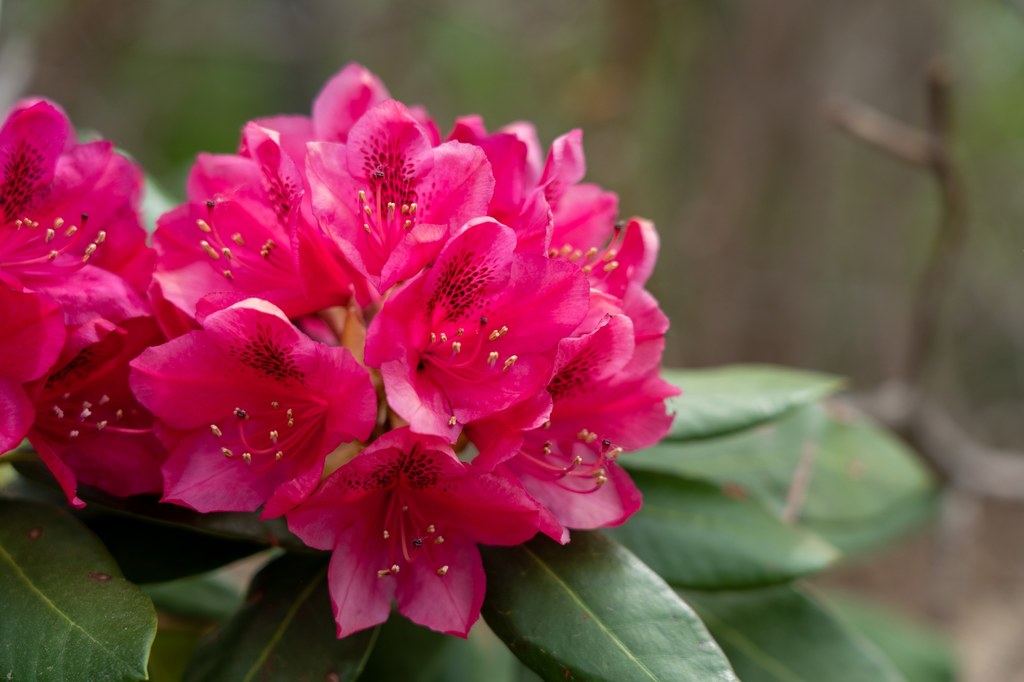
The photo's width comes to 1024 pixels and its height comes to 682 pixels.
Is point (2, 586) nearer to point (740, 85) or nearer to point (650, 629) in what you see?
point (650, 629)

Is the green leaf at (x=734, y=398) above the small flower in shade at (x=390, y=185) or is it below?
below

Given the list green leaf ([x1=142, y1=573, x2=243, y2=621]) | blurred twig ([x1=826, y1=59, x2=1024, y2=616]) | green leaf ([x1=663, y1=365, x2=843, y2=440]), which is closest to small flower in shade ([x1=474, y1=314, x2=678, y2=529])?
green leaf ([x1=663, y1=365, x2=843, y2=440])

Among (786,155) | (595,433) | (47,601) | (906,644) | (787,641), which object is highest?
(595,433)

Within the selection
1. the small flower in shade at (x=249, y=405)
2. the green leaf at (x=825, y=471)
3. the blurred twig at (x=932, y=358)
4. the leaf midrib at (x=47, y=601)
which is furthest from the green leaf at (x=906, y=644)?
the leaf midrib at (x=47, y=601)

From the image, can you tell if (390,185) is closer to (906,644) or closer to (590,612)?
(590,612)

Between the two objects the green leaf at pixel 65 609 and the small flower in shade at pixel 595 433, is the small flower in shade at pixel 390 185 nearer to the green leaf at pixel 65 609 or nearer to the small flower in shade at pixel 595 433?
the small flower in shade at pixel 595 433

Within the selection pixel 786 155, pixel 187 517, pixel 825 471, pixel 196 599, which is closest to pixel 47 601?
→ pixel 187 517
